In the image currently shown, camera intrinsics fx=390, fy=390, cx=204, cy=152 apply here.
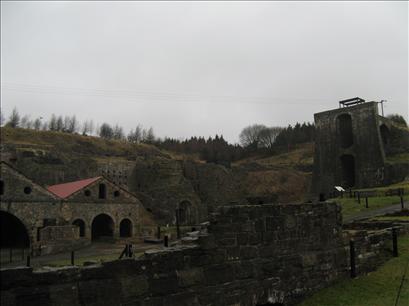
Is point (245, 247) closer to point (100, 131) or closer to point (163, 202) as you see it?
point (163, 202)

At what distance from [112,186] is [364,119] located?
29042 millimetres

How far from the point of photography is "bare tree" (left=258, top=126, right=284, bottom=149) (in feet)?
377

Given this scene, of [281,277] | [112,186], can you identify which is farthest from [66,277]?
[112,186]

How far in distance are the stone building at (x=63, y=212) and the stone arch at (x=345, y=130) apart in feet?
84.9

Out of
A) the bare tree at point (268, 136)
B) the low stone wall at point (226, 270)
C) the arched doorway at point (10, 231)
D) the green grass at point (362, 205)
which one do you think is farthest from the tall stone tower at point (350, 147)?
the bare tree at point (268, 136)

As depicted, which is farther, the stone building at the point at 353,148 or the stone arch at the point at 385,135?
the stone arch at the point at 385,135

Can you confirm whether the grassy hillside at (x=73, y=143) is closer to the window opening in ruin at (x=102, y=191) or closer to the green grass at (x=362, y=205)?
the window opening in ruin at (x=102, y=191)

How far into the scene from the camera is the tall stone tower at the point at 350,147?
143 ft

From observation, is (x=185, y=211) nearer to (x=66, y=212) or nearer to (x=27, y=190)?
(x=66, y=212)

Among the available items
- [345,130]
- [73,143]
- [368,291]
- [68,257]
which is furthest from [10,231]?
[73,143]

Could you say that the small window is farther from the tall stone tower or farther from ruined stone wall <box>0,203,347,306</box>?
the tall stone tower

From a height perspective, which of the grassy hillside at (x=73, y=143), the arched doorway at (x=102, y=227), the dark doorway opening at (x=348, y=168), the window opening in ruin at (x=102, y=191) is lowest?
the arched doorway at (x=102, y=227)

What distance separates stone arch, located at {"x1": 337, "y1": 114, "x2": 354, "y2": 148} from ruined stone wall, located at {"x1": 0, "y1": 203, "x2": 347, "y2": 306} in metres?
40.3

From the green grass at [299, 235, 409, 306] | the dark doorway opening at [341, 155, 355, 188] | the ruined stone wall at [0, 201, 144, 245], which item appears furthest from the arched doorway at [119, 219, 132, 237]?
the green grass at [299, 235, 409, 306]
